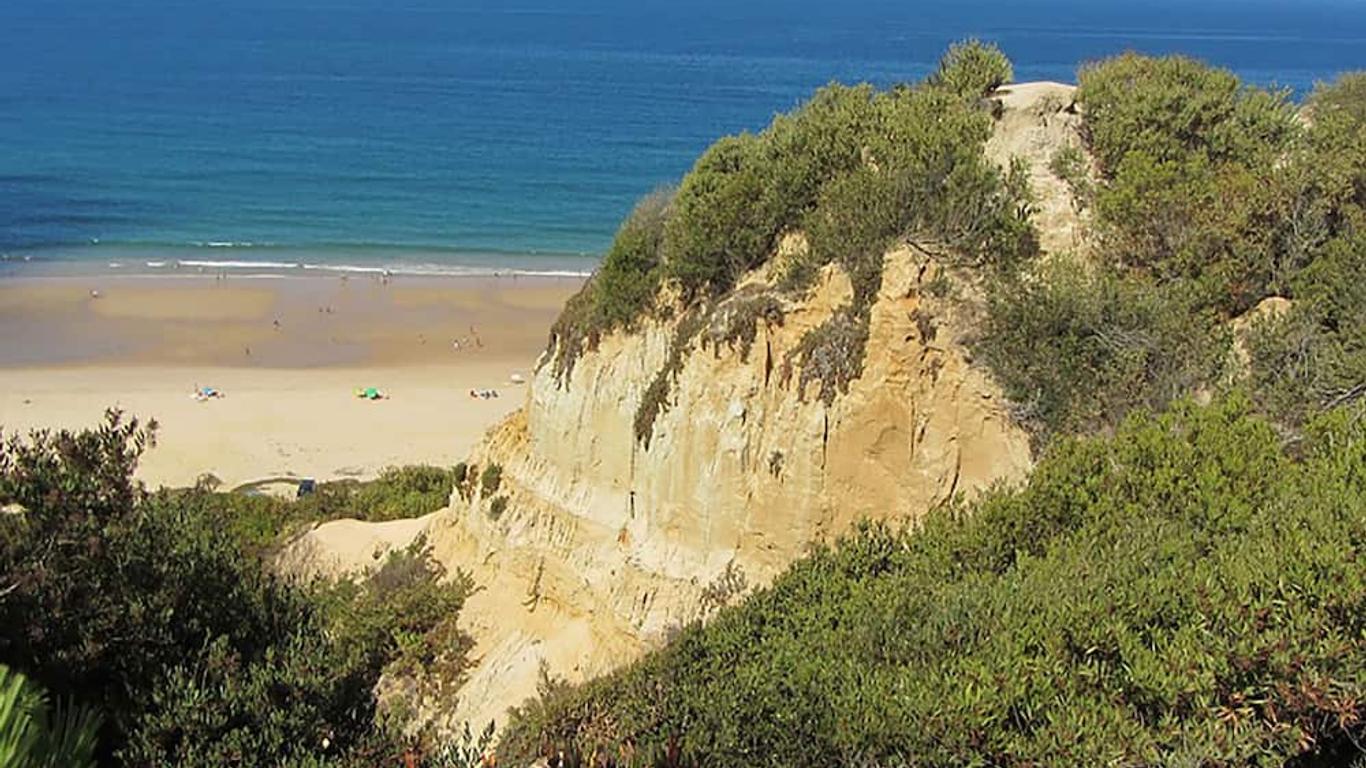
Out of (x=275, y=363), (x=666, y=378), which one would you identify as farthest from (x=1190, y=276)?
(x=275, y=363)

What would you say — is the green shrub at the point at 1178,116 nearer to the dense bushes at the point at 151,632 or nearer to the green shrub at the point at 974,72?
the green shrub at the point at 974,72

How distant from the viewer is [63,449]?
8922 millimetres

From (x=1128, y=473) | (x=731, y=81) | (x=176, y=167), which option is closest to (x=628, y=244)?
(x=1128, y=473)

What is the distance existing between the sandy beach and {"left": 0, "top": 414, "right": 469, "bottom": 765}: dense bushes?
21.2m

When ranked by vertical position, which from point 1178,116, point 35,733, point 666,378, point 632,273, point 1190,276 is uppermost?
point 1178,116

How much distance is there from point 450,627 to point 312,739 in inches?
287

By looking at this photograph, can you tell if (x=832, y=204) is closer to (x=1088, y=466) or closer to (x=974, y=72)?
(x=974, y=72)

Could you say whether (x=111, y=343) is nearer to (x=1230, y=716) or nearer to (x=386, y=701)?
(x=386, y=701)

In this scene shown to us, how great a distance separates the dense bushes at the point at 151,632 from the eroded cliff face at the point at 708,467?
4.39 m

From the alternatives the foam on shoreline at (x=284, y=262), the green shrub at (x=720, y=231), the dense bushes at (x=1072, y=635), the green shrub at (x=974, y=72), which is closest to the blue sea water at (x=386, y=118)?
the foam on shoreline at (x=284, y=262)

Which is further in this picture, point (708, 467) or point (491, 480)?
point (491, 480)

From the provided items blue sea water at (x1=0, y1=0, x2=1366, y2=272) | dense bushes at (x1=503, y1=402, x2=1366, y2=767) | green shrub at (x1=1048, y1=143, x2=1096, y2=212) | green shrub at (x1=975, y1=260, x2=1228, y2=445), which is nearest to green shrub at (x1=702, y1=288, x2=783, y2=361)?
green shrub at (x1=975, y1=260, x2=1228, y2=445)

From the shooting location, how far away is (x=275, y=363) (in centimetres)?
3822

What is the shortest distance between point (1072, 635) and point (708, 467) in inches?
243
